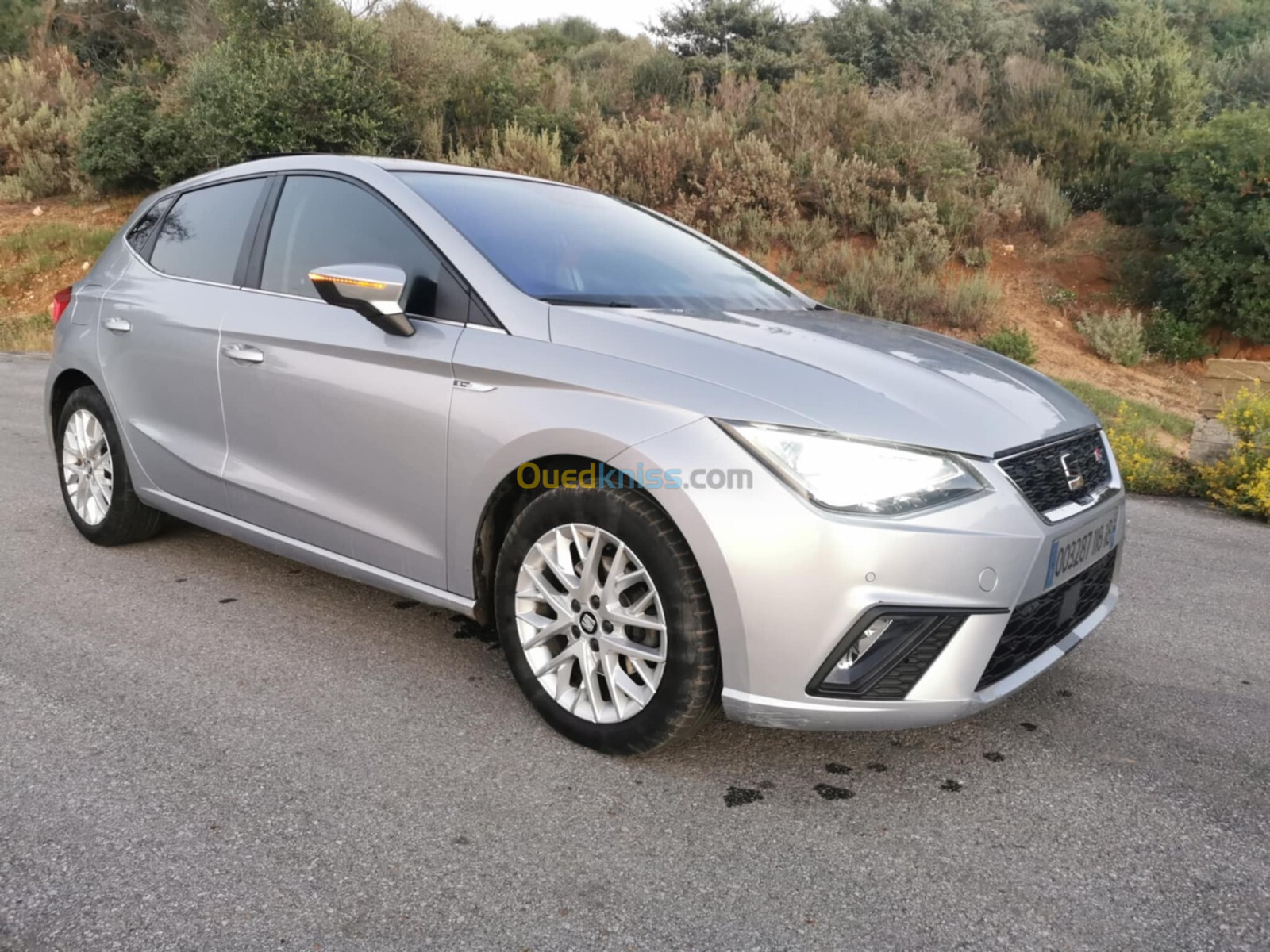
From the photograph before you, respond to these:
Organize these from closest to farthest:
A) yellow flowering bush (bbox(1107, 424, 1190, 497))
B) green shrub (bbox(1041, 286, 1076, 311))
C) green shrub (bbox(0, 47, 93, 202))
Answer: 1. yellow flowering bush (bbox(1107, 424, 1190, 497))
2. green shrub (bbox(1041, 286, 1076, 311))
3. green shrub (bbox(0, 47, 93, 202))

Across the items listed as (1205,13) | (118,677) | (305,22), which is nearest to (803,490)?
(118,677)

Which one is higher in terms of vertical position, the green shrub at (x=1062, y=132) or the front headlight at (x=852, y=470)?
the green shrub at (x=1062, y=132)

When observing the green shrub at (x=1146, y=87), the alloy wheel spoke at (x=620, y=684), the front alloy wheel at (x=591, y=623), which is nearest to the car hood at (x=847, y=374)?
the front alloy wheel at (x=591, y=623)

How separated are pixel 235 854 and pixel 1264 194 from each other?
491 inches

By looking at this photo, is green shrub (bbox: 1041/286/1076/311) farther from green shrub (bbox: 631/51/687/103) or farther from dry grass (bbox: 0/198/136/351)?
dry grass (bbox: 0/198/136/351)

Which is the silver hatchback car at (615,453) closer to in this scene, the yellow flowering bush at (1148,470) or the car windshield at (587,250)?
the car windshield at (587,250)

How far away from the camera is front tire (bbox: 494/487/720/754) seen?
2.65 meters

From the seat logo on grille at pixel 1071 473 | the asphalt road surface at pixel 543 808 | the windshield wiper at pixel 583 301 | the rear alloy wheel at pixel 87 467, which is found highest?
the windshield wiper at pixel 583 301

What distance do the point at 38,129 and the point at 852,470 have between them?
903 inches

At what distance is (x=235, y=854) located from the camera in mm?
2420

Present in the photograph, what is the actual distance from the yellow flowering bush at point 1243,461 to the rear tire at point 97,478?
585 centimetres

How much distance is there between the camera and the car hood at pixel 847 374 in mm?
2621

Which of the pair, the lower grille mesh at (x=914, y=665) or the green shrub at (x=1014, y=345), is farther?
the green shrub at (x=1014, y=345)

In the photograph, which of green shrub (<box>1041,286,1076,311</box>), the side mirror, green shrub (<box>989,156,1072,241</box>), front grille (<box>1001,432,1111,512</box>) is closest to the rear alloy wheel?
the side mirror
